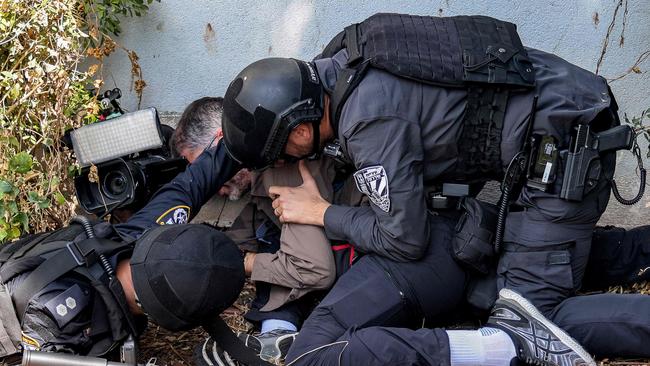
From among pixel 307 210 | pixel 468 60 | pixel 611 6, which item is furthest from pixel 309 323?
pixel 611 6

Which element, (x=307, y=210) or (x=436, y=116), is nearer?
(x=436, y=116)

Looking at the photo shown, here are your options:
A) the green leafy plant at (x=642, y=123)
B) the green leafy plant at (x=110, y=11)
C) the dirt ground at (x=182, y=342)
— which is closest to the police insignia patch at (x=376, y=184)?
the dirt ground at (x=182, y=342)

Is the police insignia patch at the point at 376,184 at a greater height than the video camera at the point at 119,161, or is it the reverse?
the police insignia patch at the point at 376,184

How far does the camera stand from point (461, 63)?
330 cm

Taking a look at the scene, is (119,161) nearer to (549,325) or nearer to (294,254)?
(294,254)

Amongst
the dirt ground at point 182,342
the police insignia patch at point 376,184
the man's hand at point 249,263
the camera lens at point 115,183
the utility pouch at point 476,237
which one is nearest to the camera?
the police insignia patch at point 376,184

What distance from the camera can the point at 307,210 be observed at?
3697 millimetres

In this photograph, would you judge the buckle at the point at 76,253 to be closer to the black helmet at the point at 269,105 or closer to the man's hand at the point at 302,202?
the black helmet at the point at 269,105

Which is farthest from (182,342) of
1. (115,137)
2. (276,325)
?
(115,137)

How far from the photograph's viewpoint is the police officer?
10.7 ft

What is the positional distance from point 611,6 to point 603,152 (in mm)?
1188

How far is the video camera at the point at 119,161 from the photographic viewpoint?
391cm

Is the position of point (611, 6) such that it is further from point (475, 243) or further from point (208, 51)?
point (208, 51)

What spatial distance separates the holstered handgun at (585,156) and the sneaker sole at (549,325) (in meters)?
0.45
